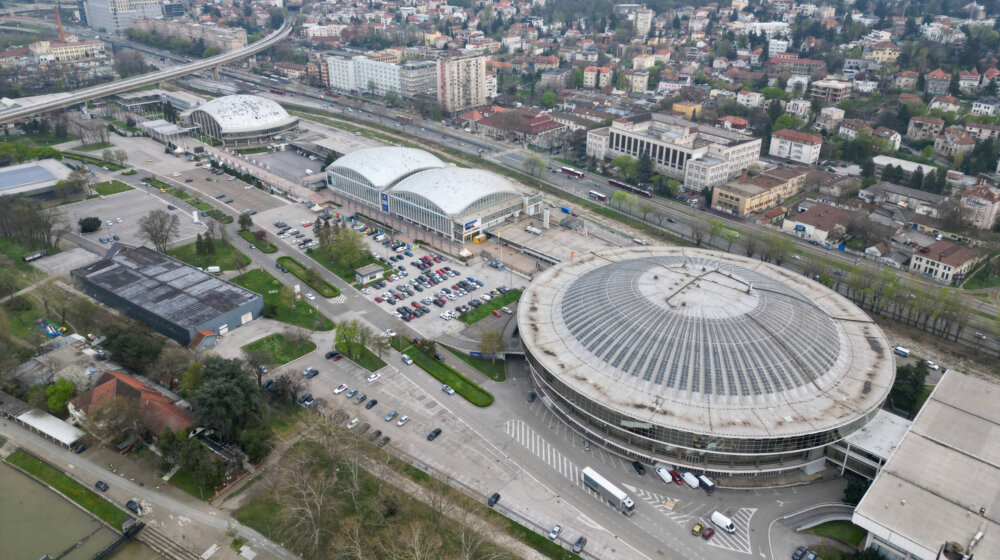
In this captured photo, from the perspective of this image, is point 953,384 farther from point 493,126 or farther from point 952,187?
point 493,126

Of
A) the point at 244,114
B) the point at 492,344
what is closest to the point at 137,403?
the point at 492,344

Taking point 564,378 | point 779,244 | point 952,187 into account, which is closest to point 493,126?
point 779,244

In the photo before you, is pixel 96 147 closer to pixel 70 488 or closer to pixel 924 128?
pixel 70 488

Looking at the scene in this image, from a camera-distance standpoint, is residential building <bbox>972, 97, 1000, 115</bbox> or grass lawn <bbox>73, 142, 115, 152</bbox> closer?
grass lawn <bbox>73, 142, 115, 152</bbox>

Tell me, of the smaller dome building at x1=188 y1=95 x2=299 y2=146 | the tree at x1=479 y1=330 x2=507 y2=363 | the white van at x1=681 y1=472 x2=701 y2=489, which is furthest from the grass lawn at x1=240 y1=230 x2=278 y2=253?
the white van at x1=681 y1=472 x2=701 y2=489

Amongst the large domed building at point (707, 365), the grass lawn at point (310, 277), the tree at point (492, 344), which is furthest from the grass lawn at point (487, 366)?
the grass lawn at point (310, 277)

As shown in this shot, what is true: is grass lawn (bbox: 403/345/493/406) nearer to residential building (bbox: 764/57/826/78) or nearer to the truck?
the truck
